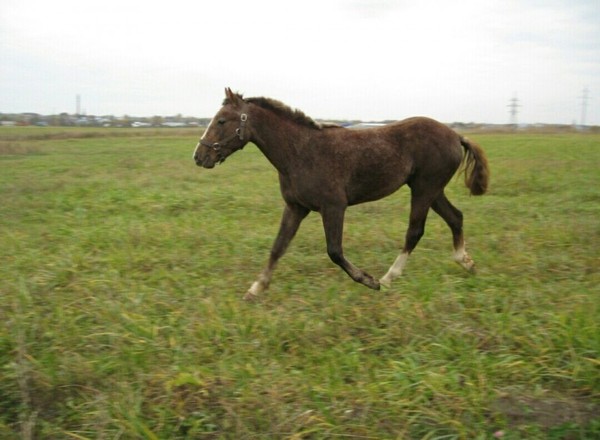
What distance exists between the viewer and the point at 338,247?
4.93 metres

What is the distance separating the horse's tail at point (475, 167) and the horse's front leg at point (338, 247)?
74.8 inches

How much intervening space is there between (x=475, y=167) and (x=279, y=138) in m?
2.34

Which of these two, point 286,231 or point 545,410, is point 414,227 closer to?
point 286,231

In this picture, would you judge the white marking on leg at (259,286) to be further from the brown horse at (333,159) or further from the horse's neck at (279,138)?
the horse's neck at (279,138)

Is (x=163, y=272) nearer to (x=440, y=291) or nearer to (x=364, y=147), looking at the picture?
(x=364, y=147)

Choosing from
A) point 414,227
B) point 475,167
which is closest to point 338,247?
point 414,227

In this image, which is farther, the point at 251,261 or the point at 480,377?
the point at 251,261

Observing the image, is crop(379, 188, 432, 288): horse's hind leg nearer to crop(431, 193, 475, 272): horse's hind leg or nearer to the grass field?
the grass field

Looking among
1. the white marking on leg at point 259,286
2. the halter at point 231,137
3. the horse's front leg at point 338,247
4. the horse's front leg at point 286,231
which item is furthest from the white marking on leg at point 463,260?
the halter at point 231,137

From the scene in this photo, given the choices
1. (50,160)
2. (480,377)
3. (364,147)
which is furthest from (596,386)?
(50,160)

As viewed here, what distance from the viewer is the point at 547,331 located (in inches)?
153

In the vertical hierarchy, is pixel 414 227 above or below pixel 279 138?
below

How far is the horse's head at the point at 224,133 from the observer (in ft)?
16.4

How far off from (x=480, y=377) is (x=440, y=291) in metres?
1.53
